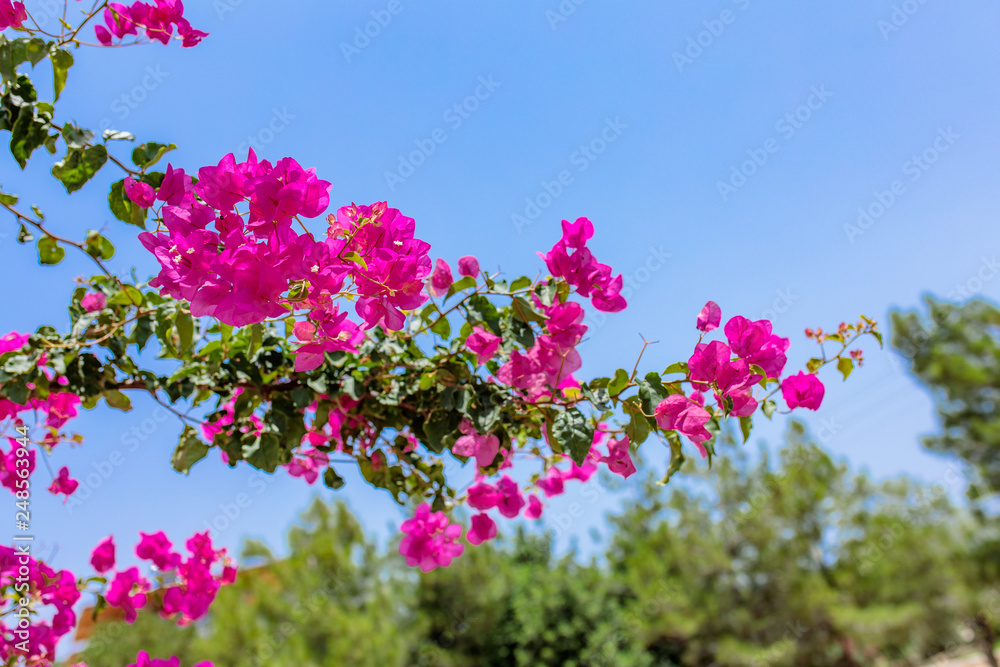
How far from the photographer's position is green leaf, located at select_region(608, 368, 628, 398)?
1047 mm

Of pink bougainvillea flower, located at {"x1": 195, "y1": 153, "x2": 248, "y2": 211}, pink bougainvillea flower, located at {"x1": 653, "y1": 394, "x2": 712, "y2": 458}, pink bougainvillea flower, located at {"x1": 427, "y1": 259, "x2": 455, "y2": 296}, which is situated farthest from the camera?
pink bougainvillea flower, located at {"x1": 427, "y1": 259, "x2": 455, "y2": 296}

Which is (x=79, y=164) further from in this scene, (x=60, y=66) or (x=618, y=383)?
(x=618, y=383)

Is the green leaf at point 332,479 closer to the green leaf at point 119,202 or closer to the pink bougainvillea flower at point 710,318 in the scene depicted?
the green leaf at point 119,202

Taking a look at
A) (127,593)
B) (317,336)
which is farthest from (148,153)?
(127,593)

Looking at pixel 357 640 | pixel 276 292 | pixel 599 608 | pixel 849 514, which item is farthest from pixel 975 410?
pixel 276 292

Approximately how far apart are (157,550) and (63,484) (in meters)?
0.30

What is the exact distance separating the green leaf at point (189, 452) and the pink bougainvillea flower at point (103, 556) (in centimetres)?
59

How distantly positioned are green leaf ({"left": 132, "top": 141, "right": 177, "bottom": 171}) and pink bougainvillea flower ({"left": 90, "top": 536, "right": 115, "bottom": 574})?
1.16 metres

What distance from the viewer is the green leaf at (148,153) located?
107 cm

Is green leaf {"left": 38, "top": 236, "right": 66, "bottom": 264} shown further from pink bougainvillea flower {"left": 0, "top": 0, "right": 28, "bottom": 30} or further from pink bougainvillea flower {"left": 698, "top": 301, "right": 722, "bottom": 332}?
pink bougainvillea flower {"left": 698, "top": 301, "right": 722, "bottom": 332}

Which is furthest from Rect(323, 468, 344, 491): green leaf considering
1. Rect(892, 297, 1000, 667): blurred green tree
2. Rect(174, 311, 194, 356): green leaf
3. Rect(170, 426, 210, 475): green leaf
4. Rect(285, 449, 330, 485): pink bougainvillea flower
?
Rect(892, 297, 1000, 667): blurred green tree

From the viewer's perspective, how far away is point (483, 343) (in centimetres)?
112

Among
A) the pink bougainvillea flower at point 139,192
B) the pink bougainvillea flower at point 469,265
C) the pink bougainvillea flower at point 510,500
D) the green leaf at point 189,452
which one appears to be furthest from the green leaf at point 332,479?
the pink bougainvillea flower at point 139,192

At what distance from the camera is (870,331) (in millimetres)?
1220
